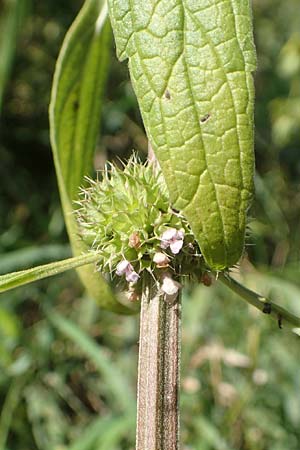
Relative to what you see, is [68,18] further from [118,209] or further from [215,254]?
[215,254]

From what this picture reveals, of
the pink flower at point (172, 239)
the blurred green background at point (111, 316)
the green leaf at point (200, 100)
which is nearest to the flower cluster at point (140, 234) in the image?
the pink flower at point (172, 239)

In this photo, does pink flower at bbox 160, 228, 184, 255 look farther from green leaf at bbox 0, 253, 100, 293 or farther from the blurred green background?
the blurred green background

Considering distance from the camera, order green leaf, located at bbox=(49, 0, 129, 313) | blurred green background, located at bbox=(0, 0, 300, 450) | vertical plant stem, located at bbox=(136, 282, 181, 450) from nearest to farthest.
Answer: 1. vertical plant stem, located at bbox=(136, 282, 181, 450)
2. green leaf, located at bbox=(49, 0, 129, 313)
3. blurred green background, located at bbox=(0, 0, 300, 450)

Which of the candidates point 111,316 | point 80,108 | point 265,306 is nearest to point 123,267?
point 265,306

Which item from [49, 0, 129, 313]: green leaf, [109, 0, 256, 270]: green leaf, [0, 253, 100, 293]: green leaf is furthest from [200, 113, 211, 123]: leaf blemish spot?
[49, 0, 129, 313]: green leaf

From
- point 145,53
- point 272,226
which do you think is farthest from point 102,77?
point 272,226

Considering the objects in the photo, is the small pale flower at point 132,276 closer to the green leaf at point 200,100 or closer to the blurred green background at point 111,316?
the green leaf at point 200,100
